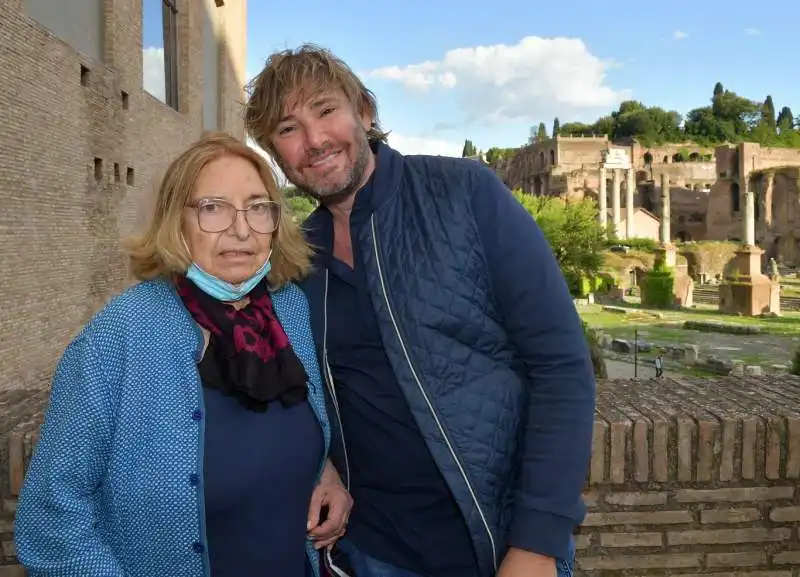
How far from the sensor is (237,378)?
1.58 m

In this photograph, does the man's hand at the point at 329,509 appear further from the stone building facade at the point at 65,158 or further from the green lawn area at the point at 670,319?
the green lawn area at the point at 670,319

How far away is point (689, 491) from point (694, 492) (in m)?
0.02

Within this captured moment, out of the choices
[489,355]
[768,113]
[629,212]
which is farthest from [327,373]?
[768,113]

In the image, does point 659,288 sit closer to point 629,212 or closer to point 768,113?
point 629,212

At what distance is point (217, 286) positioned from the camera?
5.48ft

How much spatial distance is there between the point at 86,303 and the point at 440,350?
1028 centimetres

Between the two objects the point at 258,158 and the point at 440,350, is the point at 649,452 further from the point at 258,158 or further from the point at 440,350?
the point at 258,158

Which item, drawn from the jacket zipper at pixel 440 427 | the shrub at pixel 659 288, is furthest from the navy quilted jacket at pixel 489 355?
the shrub at pixel 659 288

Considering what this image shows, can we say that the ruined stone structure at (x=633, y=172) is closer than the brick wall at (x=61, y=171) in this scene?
No

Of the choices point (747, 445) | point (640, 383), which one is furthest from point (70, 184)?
point (747, 445)

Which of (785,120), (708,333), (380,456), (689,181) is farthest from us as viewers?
(785,120)

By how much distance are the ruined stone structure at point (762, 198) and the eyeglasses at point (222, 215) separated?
47.8 metres

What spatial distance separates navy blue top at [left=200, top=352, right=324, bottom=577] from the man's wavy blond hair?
2.37 ft

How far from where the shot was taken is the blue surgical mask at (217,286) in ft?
5.44
